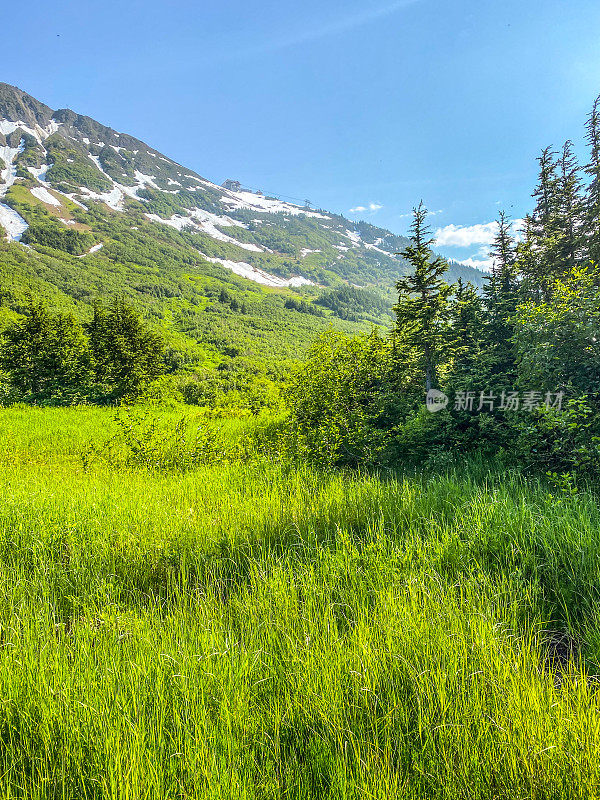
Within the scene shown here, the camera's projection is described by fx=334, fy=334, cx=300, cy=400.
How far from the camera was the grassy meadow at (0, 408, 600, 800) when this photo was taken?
1527mm

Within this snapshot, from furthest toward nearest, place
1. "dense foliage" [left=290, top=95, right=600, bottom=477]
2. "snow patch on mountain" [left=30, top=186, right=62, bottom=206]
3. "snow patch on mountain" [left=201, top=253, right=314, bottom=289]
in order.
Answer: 1. "snow patch on mountain" [left=201, top=253, right=314, bottom=289]
2. "snow patch on mountain" [left=30, top=186, right=62, bottom=206]
3. "dense foliage" [left=290, top=95, right=600, bottom=477]

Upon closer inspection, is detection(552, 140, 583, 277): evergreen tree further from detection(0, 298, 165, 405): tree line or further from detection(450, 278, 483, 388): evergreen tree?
detection(0, 298, 165, 405): tree line

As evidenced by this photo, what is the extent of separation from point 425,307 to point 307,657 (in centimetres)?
784

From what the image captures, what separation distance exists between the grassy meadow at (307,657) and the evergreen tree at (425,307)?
A: 4.68 metres

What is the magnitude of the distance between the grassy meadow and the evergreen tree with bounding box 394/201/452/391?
468 centimetres

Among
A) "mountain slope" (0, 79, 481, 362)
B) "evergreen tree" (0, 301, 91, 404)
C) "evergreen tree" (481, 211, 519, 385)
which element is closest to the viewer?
"evergreen tree" (481, 211, 519, 385)

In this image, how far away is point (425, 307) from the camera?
26.8 feet

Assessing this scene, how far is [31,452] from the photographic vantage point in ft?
37.1

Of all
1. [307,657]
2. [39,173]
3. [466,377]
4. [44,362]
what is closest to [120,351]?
[44,362]

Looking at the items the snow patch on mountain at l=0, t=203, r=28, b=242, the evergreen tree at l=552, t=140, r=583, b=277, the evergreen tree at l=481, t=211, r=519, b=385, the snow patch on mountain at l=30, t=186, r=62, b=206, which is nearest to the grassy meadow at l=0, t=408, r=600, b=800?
the evergreen tree at l=481, t=211, r=519, b=385

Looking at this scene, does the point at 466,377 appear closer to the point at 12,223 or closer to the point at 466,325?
the point at 466,325

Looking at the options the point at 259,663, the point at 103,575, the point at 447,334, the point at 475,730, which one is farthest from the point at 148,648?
the point at 447,334

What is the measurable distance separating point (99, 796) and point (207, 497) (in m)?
3.84

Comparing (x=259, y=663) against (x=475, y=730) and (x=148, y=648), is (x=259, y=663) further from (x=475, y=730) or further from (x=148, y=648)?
(x=475, y=730)
